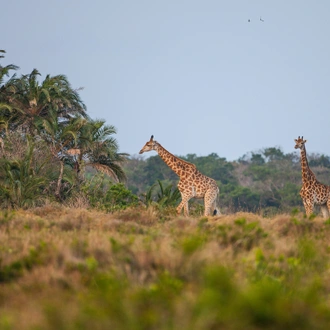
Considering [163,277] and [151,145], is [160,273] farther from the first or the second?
[151,145]

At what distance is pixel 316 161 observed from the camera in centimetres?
7781

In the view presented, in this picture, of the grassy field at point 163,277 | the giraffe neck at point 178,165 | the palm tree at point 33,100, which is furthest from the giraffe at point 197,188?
the palm tree at point 33,100

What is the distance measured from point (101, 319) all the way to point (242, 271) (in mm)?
2644

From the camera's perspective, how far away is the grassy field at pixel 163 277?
556 centimetres

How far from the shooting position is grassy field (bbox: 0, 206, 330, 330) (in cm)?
556

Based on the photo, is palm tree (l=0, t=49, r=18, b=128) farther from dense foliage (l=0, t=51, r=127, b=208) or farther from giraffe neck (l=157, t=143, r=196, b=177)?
giraffe neck (l=157, t=143, r=196, b=177)

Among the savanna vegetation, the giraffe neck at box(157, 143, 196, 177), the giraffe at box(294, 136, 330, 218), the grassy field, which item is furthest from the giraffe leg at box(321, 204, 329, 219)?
the grassy field

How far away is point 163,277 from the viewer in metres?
7.01

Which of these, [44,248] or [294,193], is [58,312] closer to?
[44,248]

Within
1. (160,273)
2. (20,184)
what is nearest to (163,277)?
(160,273)

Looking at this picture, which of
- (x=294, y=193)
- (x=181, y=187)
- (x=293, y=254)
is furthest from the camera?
(x=294, y=193)

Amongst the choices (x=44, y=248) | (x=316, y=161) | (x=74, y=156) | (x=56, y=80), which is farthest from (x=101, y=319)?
(x=316, y=161)

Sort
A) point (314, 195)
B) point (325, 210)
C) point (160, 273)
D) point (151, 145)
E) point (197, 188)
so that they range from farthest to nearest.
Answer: point (151, 145), point (197, 188), point (325, 210), point (314, 195), point (160, 273)

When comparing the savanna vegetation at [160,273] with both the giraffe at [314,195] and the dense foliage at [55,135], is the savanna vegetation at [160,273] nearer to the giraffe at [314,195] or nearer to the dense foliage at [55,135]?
the giraffe at [314,195]
